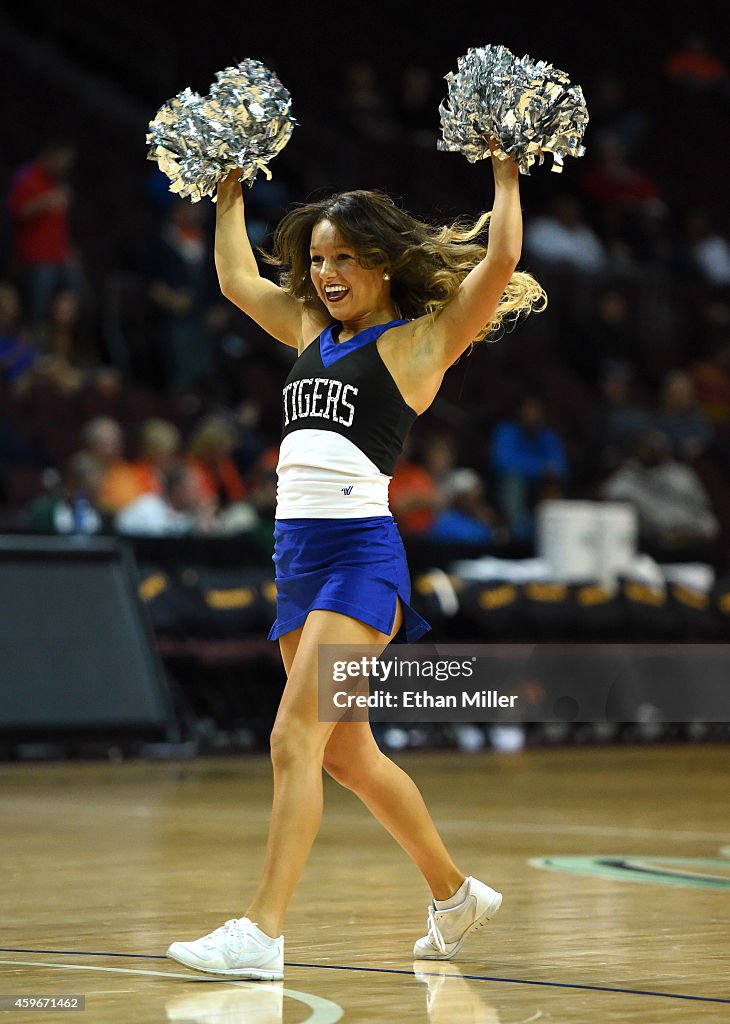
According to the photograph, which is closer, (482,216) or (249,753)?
(482,216)

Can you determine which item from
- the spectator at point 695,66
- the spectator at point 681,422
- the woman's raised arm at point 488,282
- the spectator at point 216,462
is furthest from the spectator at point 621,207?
the woman's raised arm at point 488,282

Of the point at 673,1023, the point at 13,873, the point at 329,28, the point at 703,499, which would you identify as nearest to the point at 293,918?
the point at 13,873

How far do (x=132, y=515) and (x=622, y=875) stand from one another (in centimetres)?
610

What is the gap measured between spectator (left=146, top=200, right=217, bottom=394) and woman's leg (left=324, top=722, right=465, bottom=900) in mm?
9745

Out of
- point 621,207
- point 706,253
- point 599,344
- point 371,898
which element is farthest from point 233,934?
point 706,253

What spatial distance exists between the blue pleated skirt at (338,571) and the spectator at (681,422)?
12.0 metres

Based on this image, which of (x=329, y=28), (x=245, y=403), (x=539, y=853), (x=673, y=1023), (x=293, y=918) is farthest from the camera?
(x=329, y=28)

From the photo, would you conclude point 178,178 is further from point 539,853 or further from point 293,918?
point 539,853

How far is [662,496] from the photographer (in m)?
14.8

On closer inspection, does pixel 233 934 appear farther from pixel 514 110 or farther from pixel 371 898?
pixel 514 110

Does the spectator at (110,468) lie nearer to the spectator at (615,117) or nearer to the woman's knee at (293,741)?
the woman's knee at (293,741)

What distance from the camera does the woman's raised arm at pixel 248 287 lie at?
4867 millimetres

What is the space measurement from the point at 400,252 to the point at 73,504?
6565 millimetres

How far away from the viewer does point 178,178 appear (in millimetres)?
4945
